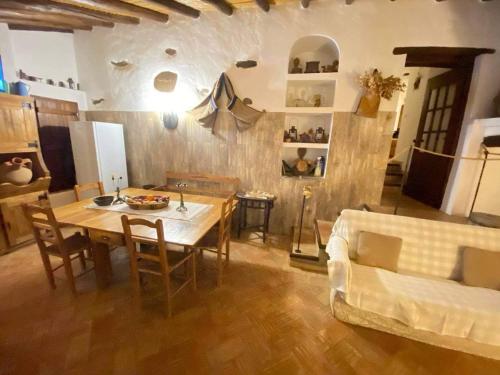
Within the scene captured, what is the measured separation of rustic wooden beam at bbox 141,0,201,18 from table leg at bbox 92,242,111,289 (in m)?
2.70

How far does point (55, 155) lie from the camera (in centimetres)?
353

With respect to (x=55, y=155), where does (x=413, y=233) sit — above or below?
below

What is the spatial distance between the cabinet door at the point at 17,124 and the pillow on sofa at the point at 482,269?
488 cm

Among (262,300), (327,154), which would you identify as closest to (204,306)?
(262,300)

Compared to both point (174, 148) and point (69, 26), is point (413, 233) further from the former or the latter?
point (69, 26)

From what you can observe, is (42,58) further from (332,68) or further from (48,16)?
(332,68)

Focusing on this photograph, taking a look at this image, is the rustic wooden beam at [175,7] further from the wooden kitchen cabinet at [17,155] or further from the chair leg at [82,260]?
the chair leg at [82,260]

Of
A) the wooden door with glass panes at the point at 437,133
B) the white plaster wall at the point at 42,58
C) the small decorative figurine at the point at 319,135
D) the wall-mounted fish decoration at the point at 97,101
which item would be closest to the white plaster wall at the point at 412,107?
the wooden door with glass panes at the point at 437,133

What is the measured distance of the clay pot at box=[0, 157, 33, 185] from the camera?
8.57 ft

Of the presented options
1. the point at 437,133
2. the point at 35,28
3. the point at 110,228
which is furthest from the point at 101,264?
the point at 437,133

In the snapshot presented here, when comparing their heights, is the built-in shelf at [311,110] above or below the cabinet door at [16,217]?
above

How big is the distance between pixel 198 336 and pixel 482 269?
2.37m

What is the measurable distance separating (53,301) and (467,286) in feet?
11.8

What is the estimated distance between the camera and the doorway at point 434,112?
298 centimetres
